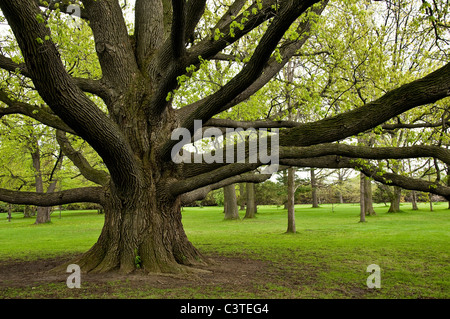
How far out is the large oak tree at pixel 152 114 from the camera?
17.2 ft

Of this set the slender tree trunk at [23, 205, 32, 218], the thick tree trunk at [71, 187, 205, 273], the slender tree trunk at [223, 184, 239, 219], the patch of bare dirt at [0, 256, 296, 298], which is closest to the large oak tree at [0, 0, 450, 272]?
the thick tree trunk at [71, 187, 205, 273]

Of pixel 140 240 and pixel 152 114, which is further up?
pixel 152 114

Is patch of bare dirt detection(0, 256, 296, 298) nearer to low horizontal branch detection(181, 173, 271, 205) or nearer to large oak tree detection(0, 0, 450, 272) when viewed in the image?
large oak tree detection(0, 0, 450, 272)

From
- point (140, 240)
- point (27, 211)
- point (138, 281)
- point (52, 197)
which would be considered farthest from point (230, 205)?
point (27, 211)

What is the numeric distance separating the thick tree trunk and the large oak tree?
0.07 feet

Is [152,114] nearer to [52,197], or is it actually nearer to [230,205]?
[52,197]

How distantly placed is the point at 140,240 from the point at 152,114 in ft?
9.03

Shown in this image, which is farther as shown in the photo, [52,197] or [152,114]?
[52,197]

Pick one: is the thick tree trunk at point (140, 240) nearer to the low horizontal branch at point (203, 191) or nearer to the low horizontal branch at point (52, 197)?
the low horizontal branch at point (52, 197)

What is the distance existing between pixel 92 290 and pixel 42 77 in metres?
3.55

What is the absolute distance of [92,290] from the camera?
19.5ft

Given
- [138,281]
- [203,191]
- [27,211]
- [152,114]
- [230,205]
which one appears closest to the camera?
[138,281]

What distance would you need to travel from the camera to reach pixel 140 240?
741cm
